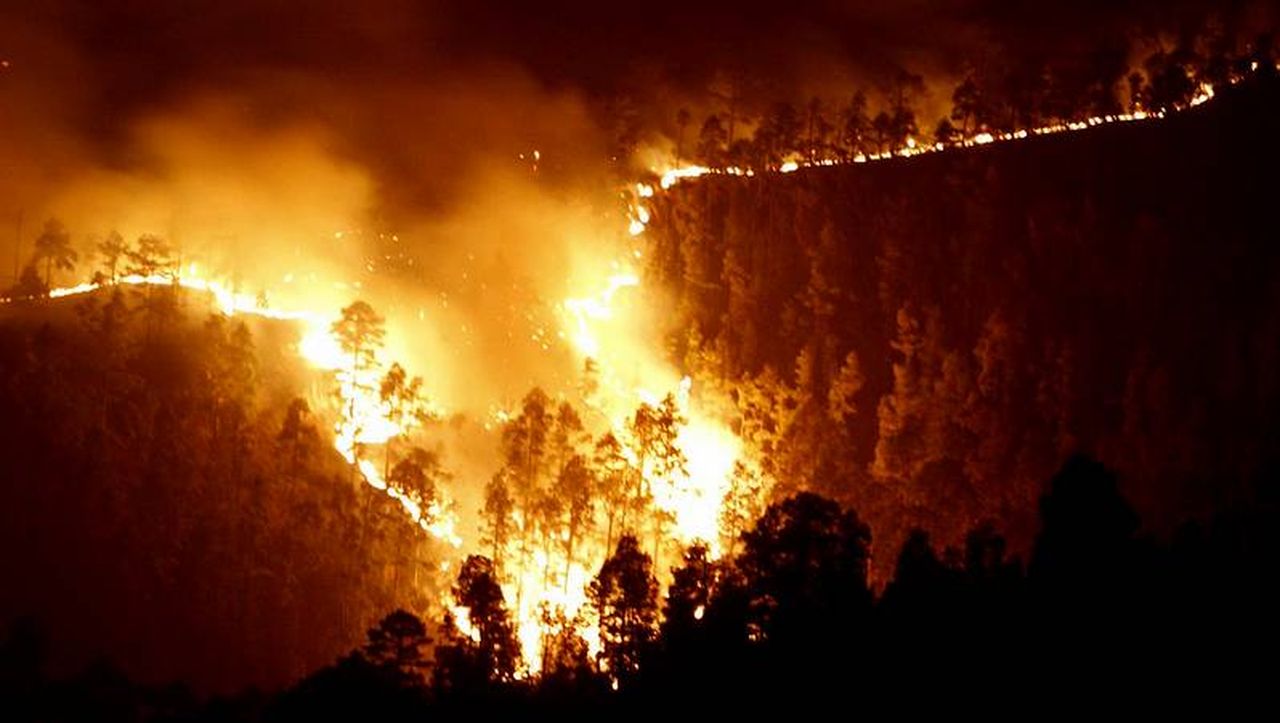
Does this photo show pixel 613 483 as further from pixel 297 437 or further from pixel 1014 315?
pixel 1014 315

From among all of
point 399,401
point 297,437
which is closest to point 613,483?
point 399,401

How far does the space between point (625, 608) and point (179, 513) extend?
162 ft

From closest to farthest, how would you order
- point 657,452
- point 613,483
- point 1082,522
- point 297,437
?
point 1082,522
point 613,483
point 657,452
point 297,437

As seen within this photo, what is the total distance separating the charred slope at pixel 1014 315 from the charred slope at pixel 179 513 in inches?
1298

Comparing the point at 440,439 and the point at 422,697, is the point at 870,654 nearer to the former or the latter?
the point at 422,697

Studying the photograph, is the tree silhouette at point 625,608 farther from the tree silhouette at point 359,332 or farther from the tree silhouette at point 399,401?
the tree silhouette at point 359,332

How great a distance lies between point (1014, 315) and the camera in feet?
295

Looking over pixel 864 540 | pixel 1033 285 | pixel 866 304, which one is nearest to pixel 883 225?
pixel 866 304

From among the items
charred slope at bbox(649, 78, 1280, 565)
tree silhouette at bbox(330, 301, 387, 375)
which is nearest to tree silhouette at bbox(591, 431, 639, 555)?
charred slope at bbox(649, 78, 1280, 565)

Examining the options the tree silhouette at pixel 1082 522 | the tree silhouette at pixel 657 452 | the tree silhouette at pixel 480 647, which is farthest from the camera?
the tree silhouette at pixel 657 452

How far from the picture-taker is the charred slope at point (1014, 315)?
78.1 metres

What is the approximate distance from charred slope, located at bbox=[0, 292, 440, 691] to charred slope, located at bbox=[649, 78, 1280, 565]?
32957 millimetres

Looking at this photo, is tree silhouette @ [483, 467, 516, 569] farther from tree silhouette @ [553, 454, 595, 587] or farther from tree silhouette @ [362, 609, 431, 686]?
tree silhouette @ [362, 609, 431, 686]

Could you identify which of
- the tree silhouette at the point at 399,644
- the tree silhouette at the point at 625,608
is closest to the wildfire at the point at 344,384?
the tree silhouette at the point at 625,608
